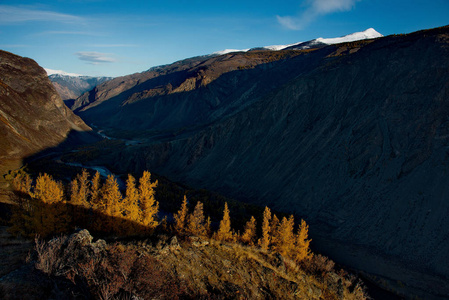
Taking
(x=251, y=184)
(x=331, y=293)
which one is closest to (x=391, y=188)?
(x=331, y=293)

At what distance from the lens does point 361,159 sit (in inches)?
1431

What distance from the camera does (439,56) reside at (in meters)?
37.8

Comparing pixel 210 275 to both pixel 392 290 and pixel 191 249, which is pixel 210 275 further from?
pixel 392 290

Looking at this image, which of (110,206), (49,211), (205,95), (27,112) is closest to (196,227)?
(110,206)

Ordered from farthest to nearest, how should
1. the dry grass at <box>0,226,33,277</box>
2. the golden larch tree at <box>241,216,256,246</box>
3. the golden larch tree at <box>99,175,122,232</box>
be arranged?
the golden larch tree at <box>241,216,256,246</box> → the golden larch tree at <box>99,175,122,232</box> → the dry grass at <box>0,226,33,277</box>

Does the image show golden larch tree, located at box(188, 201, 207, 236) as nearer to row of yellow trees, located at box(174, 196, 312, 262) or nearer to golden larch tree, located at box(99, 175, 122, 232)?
row of yellow trees, located at box(174, 196, 312, 262)

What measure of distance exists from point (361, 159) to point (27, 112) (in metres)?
102

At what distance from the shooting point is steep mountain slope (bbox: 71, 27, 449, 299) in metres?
27.0

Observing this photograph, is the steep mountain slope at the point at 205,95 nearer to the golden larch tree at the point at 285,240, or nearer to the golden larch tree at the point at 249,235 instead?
the golden larch tree at the point at 249,235

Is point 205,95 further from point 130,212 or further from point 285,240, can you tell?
point 130,212

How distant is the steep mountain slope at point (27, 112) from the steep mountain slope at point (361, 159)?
37.0 meters

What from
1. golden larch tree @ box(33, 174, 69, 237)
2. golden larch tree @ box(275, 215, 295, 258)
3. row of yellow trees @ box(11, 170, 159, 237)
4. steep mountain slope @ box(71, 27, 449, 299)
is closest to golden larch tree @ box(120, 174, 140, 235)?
row of yellow trees @ box(11, 170, 159, 237)

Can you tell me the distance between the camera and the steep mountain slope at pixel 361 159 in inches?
1064

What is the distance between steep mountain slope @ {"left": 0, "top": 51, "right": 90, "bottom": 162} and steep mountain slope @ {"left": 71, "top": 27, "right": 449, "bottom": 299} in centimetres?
3698
